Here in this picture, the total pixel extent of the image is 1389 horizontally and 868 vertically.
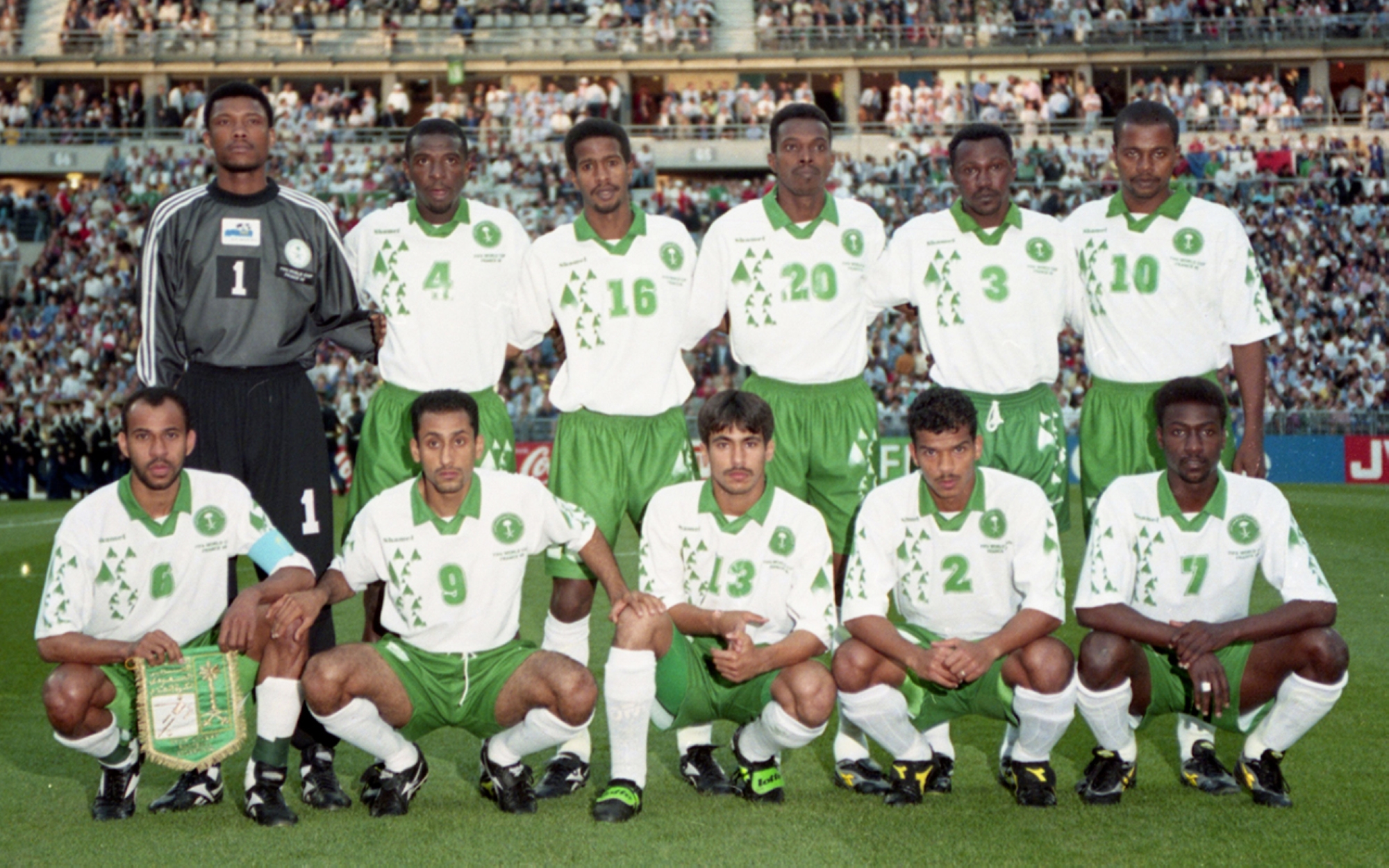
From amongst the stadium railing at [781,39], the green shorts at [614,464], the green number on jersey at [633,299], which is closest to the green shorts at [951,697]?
the green shorts at [614,464]

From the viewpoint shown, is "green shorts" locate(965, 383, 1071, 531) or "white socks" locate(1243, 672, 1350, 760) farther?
"green shorts" locate(965, 383, 1071, 531)

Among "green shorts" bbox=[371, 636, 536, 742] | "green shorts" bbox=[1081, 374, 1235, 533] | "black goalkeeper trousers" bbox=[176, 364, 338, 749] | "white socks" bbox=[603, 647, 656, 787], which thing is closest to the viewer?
"white socks" bbox=[603, 647, 656, 787]

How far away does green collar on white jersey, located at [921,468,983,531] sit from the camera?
16.1ft

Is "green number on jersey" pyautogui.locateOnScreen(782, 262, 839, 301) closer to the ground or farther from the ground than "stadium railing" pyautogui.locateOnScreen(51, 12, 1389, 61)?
closer to the ground

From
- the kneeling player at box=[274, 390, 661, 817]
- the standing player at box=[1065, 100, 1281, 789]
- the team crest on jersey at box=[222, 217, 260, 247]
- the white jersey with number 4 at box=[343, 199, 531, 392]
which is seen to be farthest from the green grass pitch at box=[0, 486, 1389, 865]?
the team crest on jersey at box=[222, 217, 260, 247]

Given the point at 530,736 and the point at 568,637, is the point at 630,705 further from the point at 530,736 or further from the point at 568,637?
the point at 568,637

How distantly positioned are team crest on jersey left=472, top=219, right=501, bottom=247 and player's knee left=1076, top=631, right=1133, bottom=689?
273cm

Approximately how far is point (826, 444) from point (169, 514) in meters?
2.43

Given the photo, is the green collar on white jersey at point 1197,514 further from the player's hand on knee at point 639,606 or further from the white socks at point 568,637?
the white socks at point 568,637

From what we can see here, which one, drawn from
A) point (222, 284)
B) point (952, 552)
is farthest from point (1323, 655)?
point (222, 284)

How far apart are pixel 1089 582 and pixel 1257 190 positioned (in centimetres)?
2414

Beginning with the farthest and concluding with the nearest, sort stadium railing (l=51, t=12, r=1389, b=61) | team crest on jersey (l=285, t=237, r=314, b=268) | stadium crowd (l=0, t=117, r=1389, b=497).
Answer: stadium railing (l=51, t=12, r=1389, b=61)
stadium crowd (l=0, t=117, r=1389, b=497)
team crest on jersey (l=285, t=237, r=314, b=268)

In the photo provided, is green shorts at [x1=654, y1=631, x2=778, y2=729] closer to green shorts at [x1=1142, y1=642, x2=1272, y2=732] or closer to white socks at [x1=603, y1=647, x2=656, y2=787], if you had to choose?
white socks at [x1=603, y1=647, x2=656, y2=787]

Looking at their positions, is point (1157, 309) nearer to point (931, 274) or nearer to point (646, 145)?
point (931, 274)
